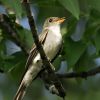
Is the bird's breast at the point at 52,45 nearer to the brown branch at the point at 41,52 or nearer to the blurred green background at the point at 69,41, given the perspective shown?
the blurred green background at the point at 69,41

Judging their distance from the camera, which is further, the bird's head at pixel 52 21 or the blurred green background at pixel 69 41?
the bird's head at pixel 52 21

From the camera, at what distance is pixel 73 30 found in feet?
13.7

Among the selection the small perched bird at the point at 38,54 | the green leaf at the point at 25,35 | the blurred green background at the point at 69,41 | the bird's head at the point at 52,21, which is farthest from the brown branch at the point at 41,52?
the bird's head at the point at 52,21

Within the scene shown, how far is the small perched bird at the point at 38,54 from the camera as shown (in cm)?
424

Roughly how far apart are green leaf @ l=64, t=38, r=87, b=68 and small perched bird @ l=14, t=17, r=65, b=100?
0.25 m

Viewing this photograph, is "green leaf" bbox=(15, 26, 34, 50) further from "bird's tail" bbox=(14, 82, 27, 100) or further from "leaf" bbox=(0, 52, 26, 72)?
"bird's tail" bbox=(14, 82, 27, 100)

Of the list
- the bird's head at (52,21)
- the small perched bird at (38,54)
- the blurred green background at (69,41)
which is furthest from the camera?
the bird's head at (52,21)

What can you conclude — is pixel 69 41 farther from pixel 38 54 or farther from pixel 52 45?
pixel 52 45

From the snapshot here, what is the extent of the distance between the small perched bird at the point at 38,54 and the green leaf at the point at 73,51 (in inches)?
9.8

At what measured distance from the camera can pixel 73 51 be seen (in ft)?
13.3

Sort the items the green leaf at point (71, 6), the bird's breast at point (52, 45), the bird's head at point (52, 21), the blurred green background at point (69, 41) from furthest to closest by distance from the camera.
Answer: the bird's head at point (52, 21)
the bird's breast at point (52, 45)
the blurred green background at point (69, 41)
the green leaf at point (71, 6)

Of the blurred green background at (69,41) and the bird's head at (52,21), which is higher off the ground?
the blurred green background at (69,41)

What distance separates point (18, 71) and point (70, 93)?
157 centimetres

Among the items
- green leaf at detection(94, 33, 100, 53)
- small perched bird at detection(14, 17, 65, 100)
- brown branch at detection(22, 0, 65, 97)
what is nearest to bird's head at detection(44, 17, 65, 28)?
small perched bird at detection(14, 17, 65, 100)
